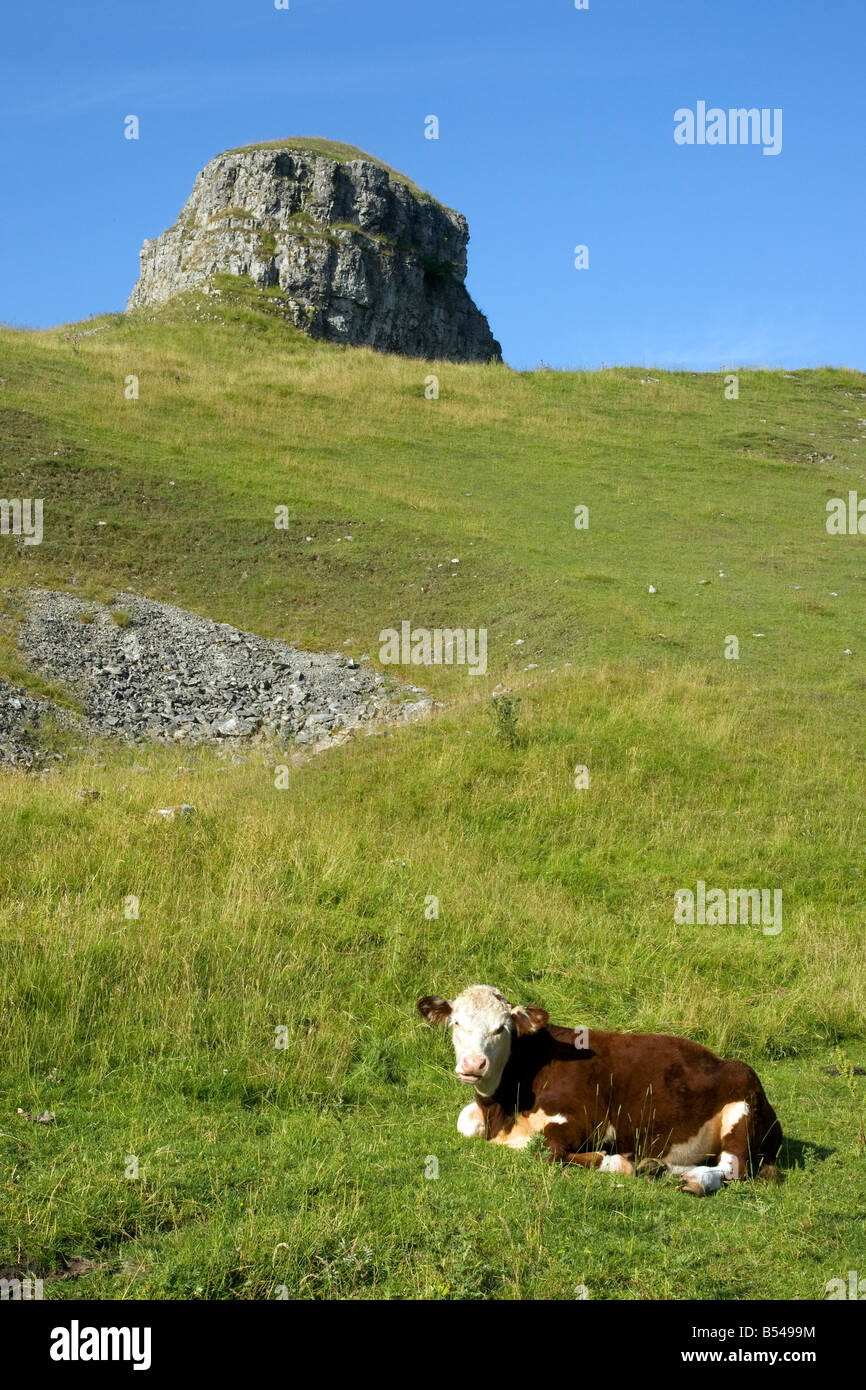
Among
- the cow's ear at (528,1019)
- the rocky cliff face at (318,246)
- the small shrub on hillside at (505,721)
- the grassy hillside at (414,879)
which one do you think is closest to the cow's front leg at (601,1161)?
the grassy hillside at (414,879)

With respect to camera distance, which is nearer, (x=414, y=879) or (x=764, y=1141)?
(x=764, y=1141)

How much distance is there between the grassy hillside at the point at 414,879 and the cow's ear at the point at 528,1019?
0.77 metres

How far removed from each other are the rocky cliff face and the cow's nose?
51866mm

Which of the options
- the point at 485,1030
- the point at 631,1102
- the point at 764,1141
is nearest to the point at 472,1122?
the point at 485,1030

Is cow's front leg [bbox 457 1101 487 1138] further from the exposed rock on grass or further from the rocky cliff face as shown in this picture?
the rocky cliff face

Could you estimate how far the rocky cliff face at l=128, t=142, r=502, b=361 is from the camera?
182ft

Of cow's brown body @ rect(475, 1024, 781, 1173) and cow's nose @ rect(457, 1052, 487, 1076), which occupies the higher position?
cow's nose @ rect(457, 1052, 487, 1076)

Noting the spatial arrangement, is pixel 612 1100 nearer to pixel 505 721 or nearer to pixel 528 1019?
pixel 528 1019

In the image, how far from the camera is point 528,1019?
665 cm

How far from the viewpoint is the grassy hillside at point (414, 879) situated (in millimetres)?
5266

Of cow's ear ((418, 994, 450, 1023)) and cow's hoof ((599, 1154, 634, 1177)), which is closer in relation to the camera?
cow's hoof ((599, 1154, 634, 1177))

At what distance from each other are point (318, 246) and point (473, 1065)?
187 ft

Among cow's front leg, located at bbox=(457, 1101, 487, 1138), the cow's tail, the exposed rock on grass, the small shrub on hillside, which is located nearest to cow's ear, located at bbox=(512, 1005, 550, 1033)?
cow's front leg, located at bbox=(457, 1101, 487, 1138)
